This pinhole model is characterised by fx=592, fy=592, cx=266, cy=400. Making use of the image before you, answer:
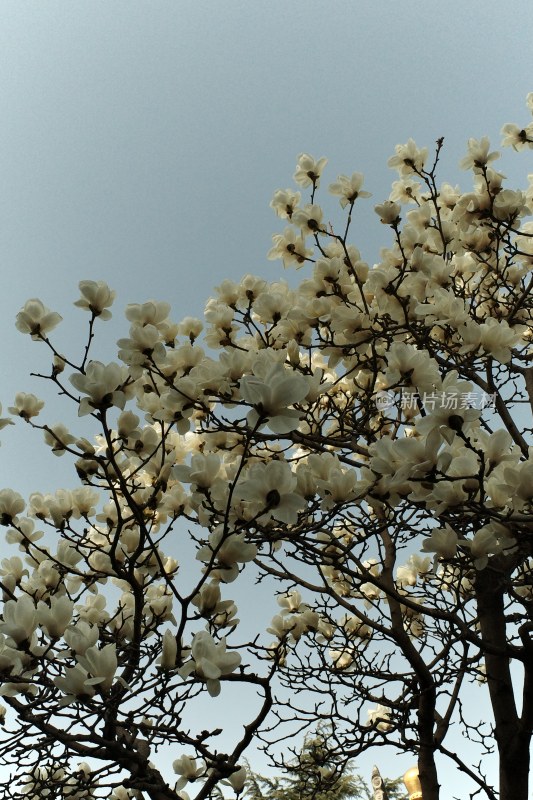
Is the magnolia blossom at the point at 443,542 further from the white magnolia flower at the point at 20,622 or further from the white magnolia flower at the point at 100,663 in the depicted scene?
the white magnolia flower at the point at 20,622

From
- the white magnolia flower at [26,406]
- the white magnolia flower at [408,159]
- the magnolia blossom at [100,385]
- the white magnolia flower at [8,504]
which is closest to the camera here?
the magnolia blossom at [100,385]

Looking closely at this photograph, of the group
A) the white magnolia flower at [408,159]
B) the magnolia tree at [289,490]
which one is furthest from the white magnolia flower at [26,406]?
the white magnolia flower at [408,159]

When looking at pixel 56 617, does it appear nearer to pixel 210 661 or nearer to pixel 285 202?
pixel 210 661

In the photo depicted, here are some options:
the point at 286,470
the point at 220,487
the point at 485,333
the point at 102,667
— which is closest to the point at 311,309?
the point at 485,333

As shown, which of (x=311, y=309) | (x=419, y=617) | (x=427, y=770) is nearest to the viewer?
(x=311, y=309)

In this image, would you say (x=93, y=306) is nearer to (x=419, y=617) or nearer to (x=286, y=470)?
(x=286, y=470)

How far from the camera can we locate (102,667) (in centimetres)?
129

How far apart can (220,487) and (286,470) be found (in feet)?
1.15

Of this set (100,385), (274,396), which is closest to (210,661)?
(274,396)

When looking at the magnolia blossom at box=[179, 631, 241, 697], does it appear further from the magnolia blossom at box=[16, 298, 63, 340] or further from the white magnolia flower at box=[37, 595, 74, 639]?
the magnolia blossom at box=[16, 298, 63, 340]

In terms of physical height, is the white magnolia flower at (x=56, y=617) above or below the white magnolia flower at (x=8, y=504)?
below

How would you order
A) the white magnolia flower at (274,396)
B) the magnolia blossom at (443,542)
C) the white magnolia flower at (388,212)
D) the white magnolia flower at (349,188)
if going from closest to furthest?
the white magnolia flower at (274,396), the magnolia blossom at (443,542), the white magnolia flower at (388,212), the white magnolia flower at (349,188)

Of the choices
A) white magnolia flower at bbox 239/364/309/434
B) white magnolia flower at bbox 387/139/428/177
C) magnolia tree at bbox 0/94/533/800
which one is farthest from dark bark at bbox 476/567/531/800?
white magnolia flower at bbox 387/139/428/177

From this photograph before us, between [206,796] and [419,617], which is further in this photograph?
[419,617]
